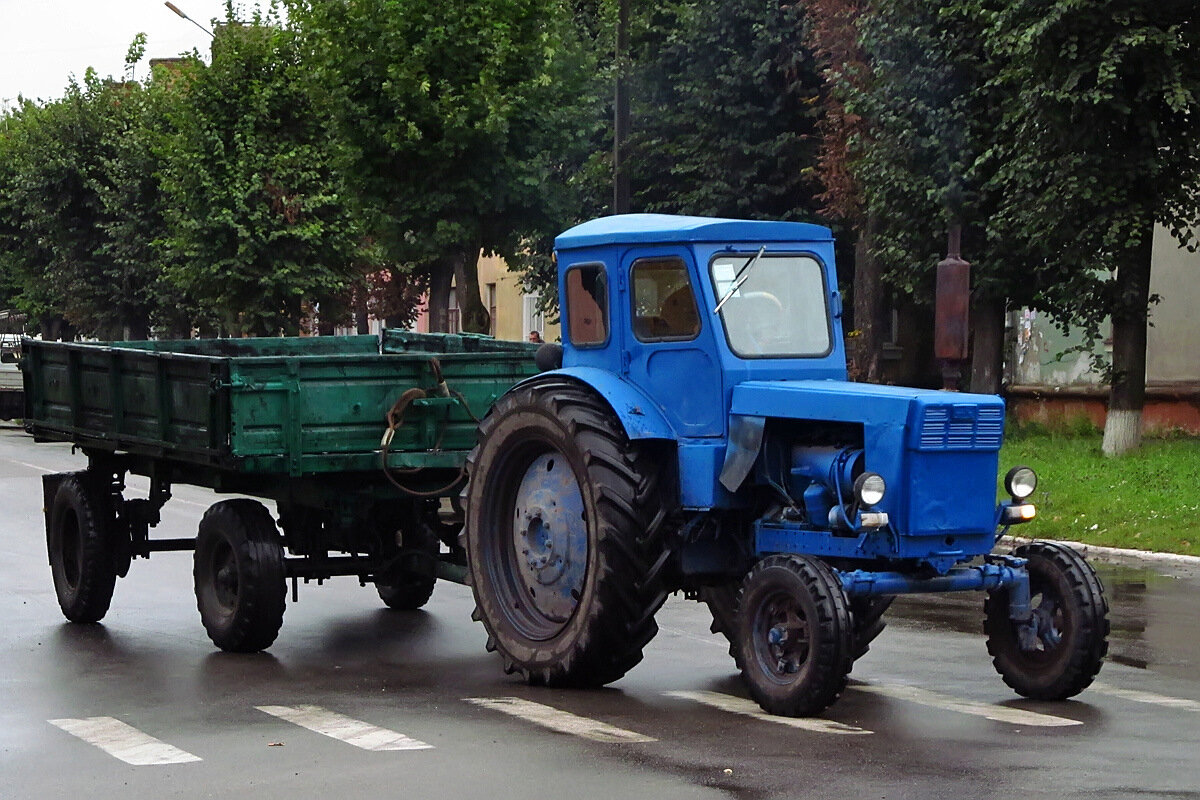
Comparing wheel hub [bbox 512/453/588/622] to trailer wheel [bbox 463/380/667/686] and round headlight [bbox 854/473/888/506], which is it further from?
round headlight [bbox 854/473/888/506]

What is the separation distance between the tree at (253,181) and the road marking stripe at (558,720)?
1257 inches

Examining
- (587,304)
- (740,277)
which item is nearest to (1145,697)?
(740,277)

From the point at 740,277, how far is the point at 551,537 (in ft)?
5.62

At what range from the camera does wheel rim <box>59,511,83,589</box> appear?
14.0 metres

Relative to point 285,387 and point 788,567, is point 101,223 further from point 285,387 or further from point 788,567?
point 788,567

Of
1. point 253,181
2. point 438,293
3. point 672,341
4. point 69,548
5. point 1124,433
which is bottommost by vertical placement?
point 69,548

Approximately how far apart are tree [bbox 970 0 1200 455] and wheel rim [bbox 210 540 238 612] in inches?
528

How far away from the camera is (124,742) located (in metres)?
9.24

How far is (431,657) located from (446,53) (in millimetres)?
21538

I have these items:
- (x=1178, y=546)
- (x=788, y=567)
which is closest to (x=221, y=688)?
(x=788, y=567)

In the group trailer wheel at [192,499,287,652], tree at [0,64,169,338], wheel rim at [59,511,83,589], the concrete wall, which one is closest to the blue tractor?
trailer wheel at [192,499,287,652]

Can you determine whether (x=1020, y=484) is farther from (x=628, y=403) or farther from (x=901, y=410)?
(x=628, y=403)

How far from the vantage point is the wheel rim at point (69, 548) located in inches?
553

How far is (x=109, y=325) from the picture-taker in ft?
177
